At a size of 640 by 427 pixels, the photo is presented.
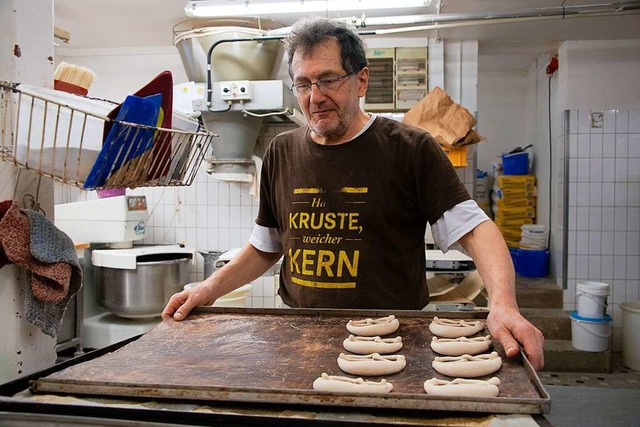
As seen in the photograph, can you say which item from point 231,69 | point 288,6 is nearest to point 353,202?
point 288,6

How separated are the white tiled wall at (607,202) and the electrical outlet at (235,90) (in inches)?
115

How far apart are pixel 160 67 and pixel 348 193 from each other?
377 cm

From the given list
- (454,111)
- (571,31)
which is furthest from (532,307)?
(571,31)

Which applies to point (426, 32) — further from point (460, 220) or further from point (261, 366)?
point (261, 366)

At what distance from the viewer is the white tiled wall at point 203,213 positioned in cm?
457

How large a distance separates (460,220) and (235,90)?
232 cm

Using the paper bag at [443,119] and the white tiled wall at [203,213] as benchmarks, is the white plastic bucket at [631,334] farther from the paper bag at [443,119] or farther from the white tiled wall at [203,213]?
the paper bag at [443,119]

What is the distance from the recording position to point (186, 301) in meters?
1.44

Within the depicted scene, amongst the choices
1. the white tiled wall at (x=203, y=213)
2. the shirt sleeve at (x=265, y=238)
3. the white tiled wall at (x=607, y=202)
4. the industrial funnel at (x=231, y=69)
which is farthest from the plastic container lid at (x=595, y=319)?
the shirt sleeve at (x=265, y=238)

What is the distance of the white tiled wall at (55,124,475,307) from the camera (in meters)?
4.57

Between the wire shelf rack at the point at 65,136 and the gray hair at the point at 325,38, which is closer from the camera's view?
the wire shelf rack at the point at 65,136

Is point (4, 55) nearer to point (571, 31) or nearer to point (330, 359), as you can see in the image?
point (330, 359)

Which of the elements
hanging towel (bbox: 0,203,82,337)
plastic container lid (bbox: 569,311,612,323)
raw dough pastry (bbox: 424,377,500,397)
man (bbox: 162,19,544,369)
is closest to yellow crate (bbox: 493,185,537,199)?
plastic container lid (bbox: 569,311,612,323)

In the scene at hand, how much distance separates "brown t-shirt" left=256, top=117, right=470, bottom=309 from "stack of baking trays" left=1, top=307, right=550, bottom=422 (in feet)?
0.50
